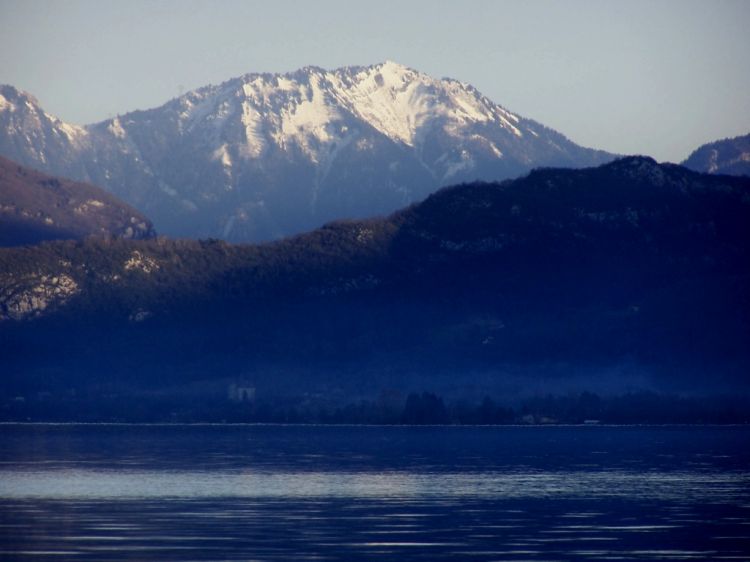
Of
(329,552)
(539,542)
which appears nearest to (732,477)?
(539,542)

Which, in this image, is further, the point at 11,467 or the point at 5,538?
the point at 11,467

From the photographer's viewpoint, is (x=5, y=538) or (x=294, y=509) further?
(x=294, y=509)

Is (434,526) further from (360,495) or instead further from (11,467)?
(11,467)

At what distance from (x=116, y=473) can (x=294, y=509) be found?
168 ft

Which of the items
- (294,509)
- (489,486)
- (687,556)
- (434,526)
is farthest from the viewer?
(489,486)

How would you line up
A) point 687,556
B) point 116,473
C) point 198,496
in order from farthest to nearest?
point 116,473
point 198,496
point 687,556

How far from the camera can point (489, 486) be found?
15300 centimetres

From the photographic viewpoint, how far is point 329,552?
9831 centimetres

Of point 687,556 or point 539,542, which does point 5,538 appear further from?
point 687,556

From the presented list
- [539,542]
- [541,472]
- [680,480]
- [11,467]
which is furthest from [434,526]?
[11,467]

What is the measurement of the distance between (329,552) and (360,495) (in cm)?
4251

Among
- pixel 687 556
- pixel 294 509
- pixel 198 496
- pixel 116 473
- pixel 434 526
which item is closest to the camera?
pixel 687 556

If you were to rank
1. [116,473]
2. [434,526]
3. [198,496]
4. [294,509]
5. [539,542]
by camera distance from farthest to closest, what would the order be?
[116,473]
[198,496]
[294,509]
[434,526]
[539,542]

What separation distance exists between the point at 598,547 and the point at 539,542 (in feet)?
13.4
